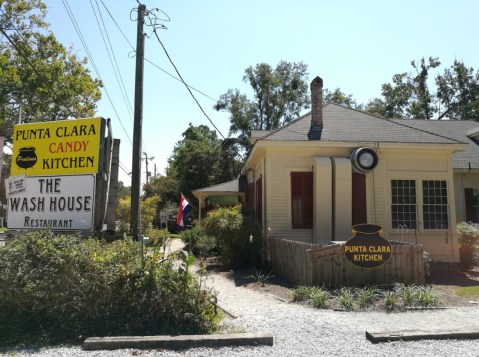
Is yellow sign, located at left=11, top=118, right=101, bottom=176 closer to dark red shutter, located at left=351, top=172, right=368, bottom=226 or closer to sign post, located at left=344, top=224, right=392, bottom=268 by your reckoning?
sign post, located at left=344, top=224, right=392, bottom=268

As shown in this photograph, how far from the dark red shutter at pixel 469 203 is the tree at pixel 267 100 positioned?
→ 31014 millimetres

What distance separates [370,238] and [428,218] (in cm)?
517

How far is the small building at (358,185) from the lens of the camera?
13766 millimetres

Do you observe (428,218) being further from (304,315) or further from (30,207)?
(30,207)

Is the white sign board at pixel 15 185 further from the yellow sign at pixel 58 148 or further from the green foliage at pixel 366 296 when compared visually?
the green foliage at pixel 366 296

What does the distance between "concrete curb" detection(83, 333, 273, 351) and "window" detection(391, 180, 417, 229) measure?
31.5 ft

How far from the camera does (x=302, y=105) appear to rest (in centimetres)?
4947

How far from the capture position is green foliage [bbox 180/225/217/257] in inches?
683

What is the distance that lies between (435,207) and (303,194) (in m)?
4.33

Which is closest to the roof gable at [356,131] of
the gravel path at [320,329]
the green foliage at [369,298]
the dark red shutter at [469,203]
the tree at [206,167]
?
the dark red shutter at [469,203]

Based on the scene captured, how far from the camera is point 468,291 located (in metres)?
10.3


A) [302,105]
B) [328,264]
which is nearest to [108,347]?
[328,264]

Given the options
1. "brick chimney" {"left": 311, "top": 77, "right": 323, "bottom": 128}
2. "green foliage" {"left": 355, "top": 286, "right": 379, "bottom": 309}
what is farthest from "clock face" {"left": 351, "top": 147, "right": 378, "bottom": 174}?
"green foliage" {"left": 355, "top": 286, "right": 379, "bottom": 309}

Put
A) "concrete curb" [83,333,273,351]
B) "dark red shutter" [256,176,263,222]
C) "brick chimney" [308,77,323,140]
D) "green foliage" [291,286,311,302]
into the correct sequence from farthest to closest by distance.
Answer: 1. "dark red shutter" [256,176,263,222]
2. "brick chimney" [308,77,323,140]
3. "green foliage" [291,286,311,302]
4. "concrete curb" [83,333,273,351]
